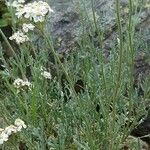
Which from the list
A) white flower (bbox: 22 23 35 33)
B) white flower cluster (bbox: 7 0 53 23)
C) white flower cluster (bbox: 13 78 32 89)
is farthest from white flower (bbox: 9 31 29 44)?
white flower cluster (bbox: 7 0 53 23)

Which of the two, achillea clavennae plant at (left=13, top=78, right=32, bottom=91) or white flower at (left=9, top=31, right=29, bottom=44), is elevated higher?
white flower at (left=9, top=31, right=29, bottom=44)

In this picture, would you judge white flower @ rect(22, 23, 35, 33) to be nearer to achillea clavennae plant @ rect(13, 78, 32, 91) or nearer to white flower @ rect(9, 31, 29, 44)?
white flower @ rect(9, 31, 29, 44)

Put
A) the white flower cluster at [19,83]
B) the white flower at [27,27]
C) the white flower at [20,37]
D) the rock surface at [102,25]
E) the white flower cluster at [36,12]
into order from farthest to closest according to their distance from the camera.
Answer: the rock surface at [102,25] → the white flower cluster at [19,83] → the white flower at [20,37] → the white flower at [27,27] → the white flower cluster at [36,12]

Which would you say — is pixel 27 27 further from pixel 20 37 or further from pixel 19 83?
pixel 19 83

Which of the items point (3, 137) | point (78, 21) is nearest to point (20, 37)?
point (3, 137)

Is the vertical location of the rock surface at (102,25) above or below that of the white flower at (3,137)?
below

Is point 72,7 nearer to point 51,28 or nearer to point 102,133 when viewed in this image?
point 51,28

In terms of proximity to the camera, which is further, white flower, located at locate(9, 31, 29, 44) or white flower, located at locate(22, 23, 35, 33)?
white flower, located at locate(9, 31, 29, 44)

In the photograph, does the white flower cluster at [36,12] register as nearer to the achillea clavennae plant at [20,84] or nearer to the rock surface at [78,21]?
the achillea clavennae plant at [20,84]

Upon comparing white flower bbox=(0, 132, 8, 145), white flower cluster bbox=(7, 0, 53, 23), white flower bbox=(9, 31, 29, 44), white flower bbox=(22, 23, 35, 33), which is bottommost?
white flower bbox=(0, 132, 8, 145)

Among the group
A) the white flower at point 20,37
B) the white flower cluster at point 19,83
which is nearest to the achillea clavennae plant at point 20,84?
the white flower cluster at point 19,83

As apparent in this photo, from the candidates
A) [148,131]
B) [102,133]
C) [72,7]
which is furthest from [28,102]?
[72,7]
